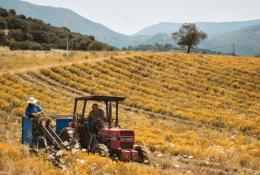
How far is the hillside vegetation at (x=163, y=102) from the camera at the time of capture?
59.5ft

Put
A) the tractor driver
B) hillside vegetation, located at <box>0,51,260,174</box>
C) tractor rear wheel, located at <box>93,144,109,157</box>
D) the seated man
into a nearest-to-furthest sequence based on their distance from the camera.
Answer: tractor rear wheel, located at <box>93,144,109,157</box> < the seated man < the tractor driver < hillside vegetation, located at <box>0,51,260,174</box>

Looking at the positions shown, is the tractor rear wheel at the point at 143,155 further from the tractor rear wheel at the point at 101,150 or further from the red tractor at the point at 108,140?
the tractor rear wheel at the point at 101,150

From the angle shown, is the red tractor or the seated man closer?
the red tractor

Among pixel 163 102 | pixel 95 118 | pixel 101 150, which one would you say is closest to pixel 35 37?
pixel 163 102

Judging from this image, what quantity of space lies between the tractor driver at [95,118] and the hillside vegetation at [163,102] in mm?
2248

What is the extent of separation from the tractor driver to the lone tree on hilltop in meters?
77.7

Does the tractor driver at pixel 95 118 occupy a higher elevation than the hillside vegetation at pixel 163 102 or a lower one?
higher

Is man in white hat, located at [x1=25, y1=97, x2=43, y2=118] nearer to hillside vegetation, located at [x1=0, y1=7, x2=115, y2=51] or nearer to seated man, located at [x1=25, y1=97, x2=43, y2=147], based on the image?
seated man, located at [x1=25, y1=97, x2=43, y2=147]

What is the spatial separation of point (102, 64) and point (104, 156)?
1652 inches

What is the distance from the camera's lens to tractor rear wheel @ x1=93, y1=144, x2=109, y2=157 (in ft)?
54.4

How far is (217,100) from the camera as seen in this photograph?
48.3m

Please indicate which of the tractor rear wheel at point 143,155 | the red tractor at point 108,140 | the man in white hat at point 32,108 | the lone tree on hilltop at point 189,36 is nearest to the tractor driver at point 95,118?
the red tractor at point 108,140

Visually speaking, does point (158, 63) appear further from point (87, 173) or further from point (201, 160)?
point (87, 173)

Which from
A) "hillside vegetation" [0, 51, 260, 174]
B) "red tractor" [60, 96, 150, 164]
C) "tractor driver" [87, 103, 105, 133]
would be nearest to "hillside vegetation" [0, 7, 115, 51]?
"hillside vegetation" [0, 51, 260, 174]
